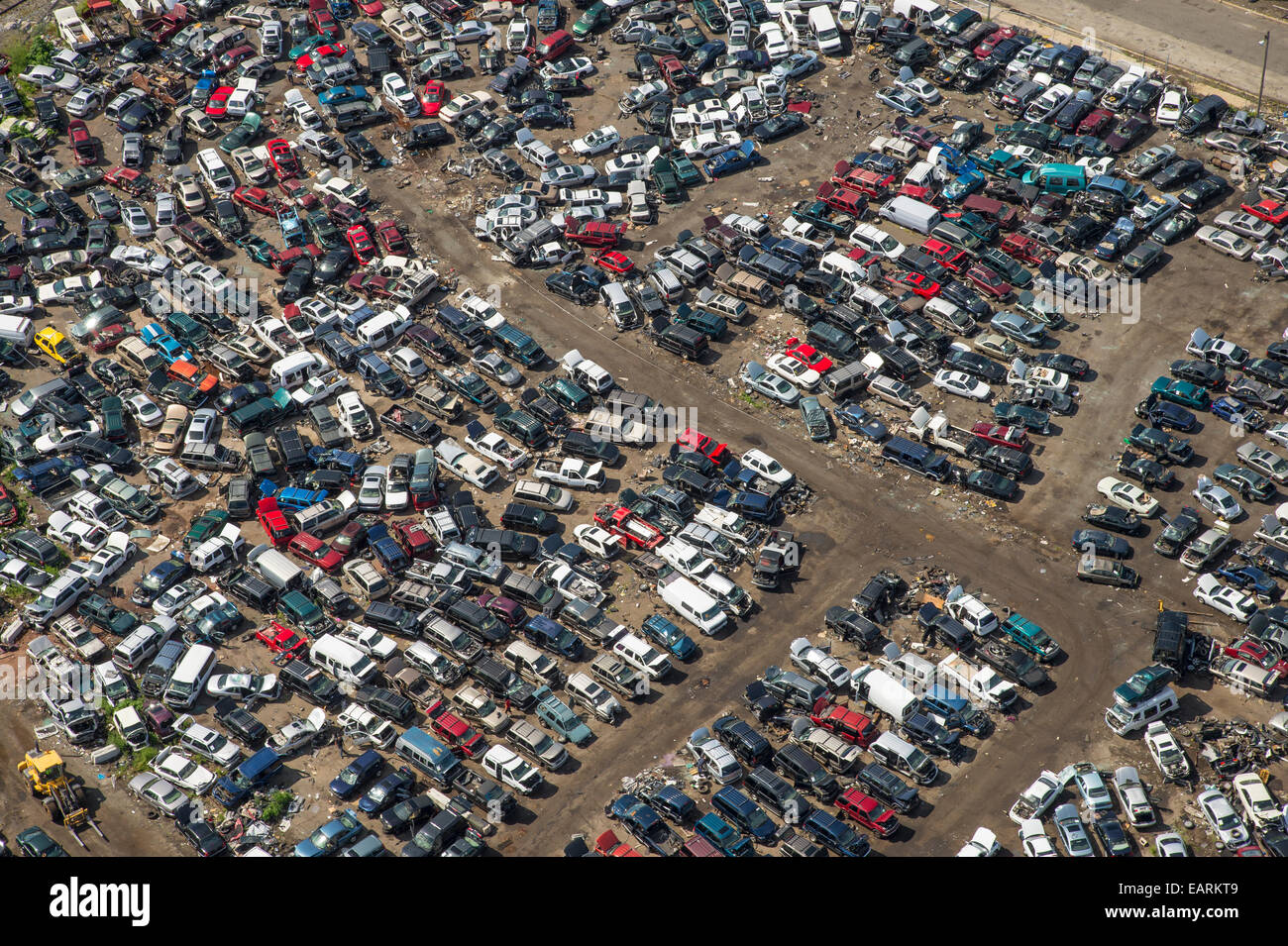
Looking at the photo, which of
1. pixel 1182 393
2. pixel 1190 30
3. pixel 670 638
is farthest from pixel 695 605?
pixel 1190 30

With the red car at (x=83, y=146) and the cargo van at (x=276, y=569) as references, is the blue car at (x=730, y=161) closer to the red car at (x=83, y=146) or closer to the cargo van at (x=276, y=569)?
the cargo van at (x=276, y=569)

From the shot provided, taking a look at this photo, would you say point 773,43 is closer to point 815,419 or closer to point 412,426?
point 815,419

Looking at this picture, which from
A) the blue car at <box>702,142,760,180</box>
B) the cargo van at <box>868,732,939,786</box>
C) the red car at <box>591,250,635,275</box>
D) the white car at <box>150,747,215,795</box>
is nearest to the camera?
the cargo van at <box>868,732,939,786</box>

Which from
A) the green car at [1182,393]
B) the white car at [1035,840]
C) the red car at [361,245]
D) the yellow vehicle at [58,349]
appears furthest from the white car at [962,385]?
the yellow vehicle at [58,349]

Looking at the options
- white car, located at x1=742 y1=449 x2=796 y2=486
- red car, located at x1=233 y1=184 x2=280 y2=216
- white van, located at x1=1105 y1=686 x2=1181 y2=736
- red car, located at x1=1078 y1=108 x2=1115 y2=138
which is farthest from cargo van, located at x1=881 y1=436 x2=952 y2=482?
red car, located at x1=233 y1=184 x2=280 y2=216

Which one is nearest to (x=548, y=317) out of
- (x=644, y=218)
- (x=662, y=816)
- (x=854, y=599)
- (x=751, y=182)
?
(x=644, y=218)

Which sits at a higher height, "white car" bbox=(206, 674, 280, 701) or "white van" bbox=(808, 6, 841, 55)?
"white van" bbox=(808, 6, 841, 55)

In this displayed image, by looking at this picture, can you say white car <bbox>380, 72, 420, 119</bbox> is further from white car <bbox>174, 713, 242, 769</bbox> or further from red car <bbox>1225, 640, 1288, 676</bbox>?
red car <bbox>1225, 640, 1288, 676</bbox>
